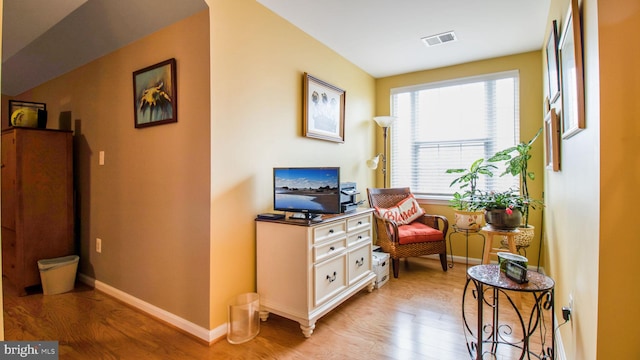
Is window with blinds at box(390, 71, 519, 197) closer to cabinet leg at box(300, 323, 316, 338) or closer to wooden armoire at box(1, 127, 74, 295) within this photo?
cabinet leg at box(300, 323, 316, 338)

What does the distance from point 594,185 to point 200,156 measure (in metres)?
2.08

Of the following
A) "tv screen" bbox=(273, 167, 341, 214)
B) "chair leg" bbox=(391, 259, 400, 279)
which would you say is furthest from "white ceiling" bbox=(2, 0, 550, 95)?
"chair leg" bbox=(391, 259, 400, 279)

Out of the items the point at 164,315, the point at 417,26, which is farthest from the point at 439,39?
the point at 164,315

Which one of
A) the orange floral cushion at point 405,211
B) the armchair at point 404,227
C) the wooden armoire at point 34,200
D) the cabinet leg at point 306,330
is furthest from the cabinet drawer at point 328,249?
the wooden armoire at point 34,200

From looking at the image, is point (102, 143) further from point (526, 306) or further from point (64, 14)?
point (526, 306)

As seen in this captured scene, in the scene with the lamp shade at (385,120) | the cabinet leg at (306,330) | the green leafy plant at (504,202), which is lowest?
the cabinet leg at (306,330)

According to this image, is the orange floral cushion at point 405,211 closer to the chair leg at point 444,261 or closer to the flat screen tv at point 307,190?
the chair leg at point 444,261

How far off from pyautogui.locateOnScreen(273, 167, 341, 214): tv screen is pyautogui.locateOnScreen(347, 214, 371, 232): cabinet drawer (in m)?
0.41

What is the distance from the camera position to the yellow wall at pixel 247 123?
2049mm

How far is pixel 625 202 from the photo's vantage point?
104 cm

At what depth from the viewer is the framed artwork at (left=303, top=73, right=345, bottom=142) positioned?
2.87 meters

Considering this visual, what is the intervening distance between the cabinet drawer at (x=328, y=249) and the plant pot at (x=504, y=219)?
1.25 metres

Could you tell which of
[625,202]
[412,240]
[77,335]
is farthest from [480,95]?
[77,335]

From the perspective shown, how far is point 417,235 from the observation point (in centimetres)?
327
